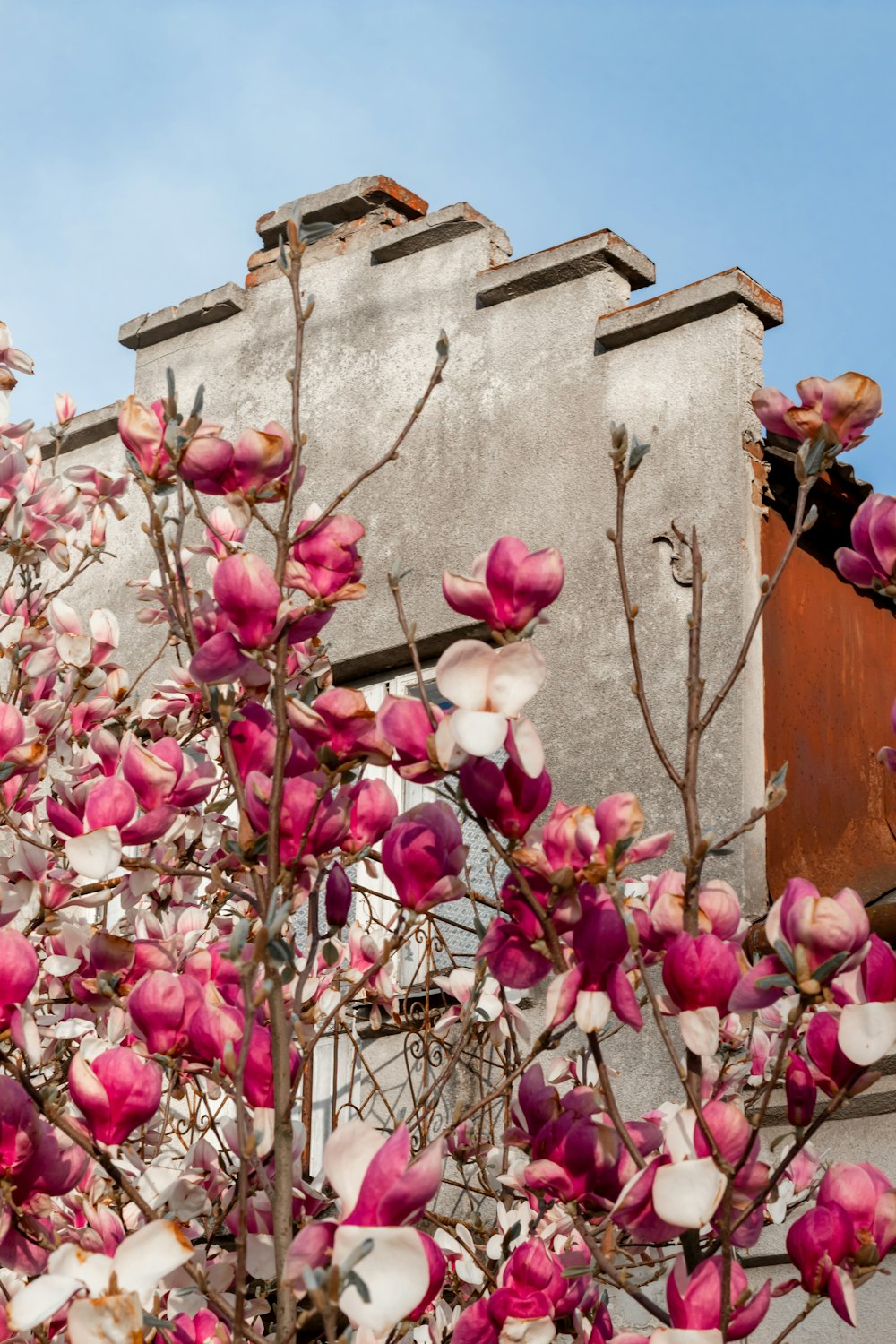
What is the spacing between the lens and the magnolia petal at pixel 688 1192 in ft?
4.45

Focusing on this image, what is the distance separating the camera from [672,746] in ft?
14.8

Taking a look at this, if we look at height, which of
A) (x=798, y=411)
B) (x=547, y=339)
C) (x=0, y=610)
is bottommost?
(x=798, y=411)

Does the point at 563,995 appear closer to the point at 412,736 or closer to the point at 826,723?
the point at 412,736

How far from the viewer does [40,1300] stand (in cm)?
117

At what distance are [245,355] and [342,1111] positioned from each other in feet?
9.96

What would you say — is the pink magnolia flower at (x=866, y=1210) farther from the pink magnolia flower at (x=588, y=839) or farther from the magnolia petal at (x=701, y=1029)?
the pink magnolia flower at (x=588, y=839)

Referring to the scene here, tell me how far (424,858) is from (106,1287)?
1.64 feet

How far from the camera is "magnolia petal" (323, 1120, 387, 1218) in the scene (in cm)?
115

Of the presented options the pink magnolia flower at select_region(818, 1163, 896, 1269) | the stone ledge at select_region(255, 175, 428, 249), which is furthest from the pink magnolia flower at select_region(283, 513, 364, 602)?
the stone ledge at select_region(255, 175, 428, 249)

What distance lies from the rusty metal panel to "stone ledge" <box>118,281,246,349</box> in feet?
8.64

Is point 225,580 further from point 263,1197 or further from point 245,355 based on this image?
point 245,355

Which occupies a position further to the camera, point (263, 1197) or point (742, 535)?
point (742, 535)

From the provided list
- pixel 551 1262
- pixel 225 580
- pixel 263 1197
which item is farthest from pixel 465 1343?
pixel 225 580

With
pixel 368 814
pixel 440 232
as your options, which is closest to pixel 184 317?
pixel 440 232
